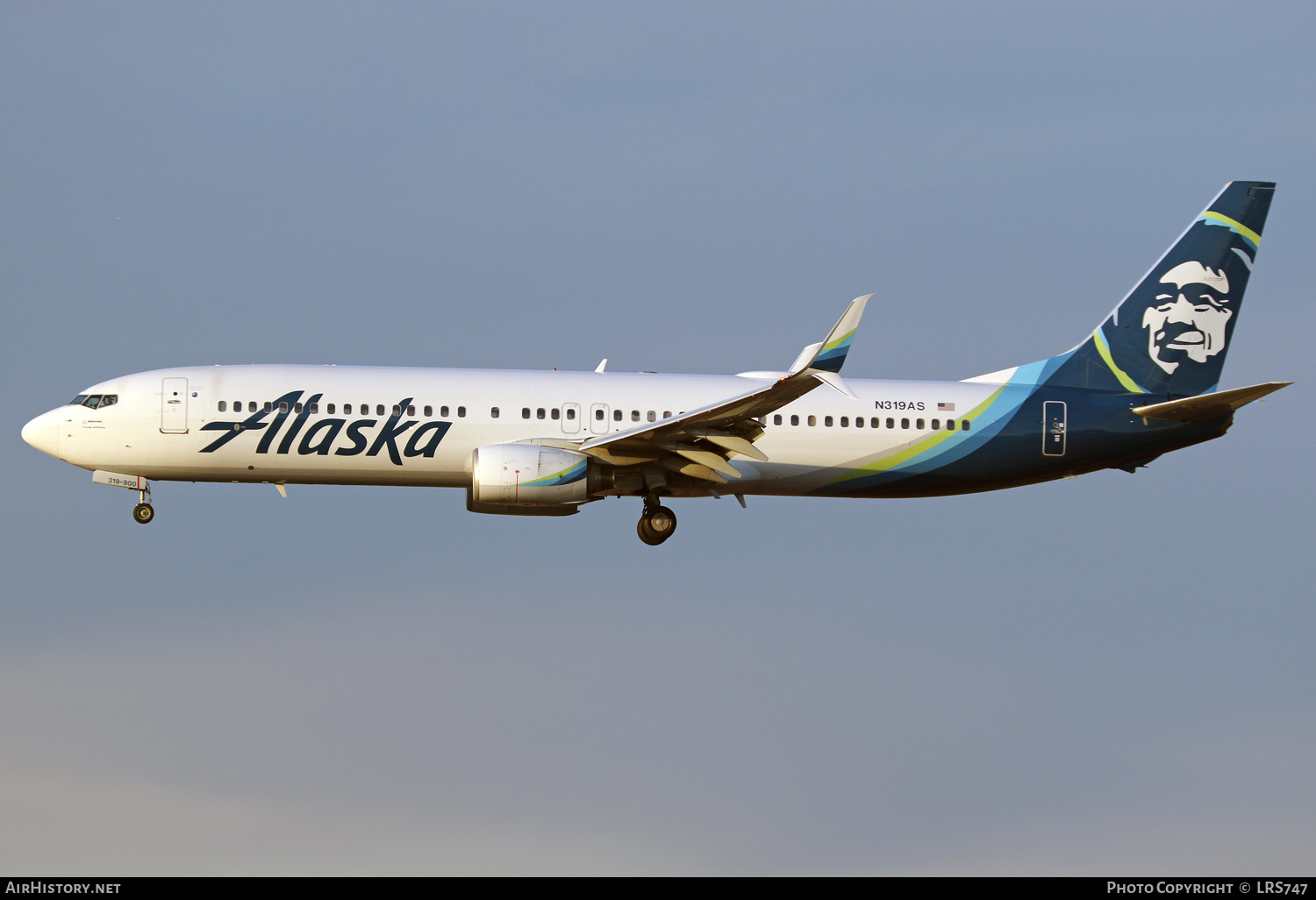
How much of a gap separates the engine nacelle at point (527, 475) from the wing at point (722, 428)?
28.2 inches

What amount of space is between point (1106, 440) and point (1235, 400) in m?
3.49

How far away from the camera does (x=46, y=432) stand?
1505 inches

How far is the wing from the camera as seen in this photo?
108 ft

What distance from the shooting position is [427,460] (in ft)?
123

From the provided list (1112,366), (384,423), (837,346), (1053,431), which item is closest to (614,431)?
(384,423)

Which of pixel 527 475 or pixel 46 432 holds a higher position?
pixel 46 432

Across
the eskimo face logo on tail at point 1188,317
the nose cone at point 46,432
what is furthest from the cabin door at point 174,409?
the eskimo face logo on tail at point 1188,317

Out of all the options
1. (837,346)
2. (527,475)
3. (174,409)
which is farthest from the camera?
(174,409)

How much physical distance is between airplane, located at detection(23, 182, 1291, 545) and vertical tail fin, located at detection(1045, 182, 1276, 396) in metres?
0.16

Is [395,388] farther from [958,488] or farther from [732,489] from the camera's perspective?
[958,488]

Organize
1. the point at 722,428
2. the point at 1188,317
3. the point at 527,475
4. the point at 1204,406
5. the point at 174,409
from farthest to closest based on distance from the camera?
the point at 1188,317
the point at 1204,406
the point at 174,409
the point at 722,428
the point at 527,475

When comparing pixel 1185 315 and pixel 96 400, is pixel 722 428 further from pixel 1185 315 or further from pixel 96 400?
pixel 96 400

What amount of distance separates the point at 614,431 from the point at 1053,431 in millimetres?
11476

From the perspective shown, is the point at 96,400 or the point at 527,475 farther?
the point at 96,400
